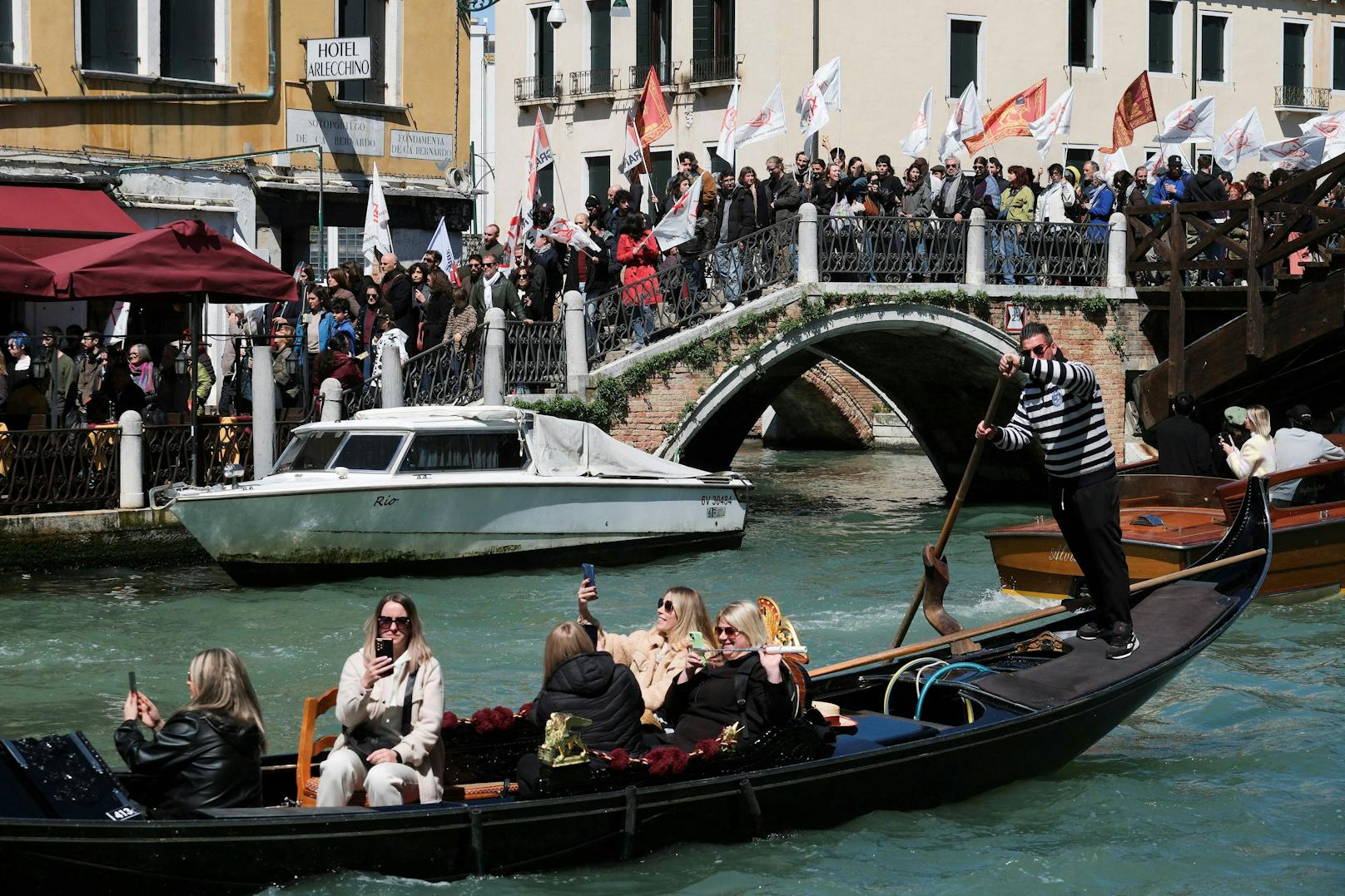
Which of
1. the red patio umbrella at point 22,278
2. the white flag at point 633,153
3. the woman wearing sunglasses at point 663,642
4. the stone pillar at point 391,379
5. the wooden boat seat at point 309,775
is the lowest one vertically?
the wooden boat seat at point 309,775

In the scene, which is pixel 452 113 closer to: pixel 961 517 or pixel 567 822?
pixel 961 517

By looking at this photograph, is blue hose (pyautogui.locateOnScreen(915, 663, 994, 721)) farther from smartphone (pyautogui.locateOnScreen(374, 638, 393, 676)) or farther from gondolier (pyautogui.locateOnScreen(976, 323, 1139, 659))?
smartphone (pyautogui.locateOnScreen(374, 638, 393, 676))

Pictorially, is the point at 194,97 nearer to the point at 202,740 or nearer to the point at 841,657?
the point at 841,657

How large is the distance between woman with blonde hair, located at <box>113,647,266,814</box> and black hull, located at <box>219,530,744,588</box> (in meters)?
6.34

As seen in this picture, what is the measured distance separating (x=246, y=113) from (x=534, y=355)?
4.31m

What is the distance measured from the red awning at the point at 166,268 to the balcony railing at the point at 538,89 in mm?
14177

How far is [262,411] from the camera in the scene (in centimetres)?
1270

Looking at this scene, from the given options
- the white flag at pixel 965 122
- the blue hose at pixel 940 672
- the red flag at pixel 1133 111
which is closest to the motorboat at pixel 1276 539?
the blue hose at pixel 940 672

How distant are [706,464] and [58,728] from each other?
36.4 feet

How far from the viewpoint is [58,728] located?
26.4 feet

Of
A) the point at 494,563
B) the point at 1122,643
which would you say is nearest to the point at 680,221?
the point at 494,563

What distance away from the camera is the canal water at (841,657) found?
6.27 metres

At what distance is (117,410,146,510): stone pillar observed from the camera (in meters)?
12.1

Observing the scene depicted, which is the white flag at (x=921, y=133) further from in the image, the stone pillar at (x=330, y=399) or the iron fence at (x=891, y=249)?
the stone pillar at (x=330, y=399)
